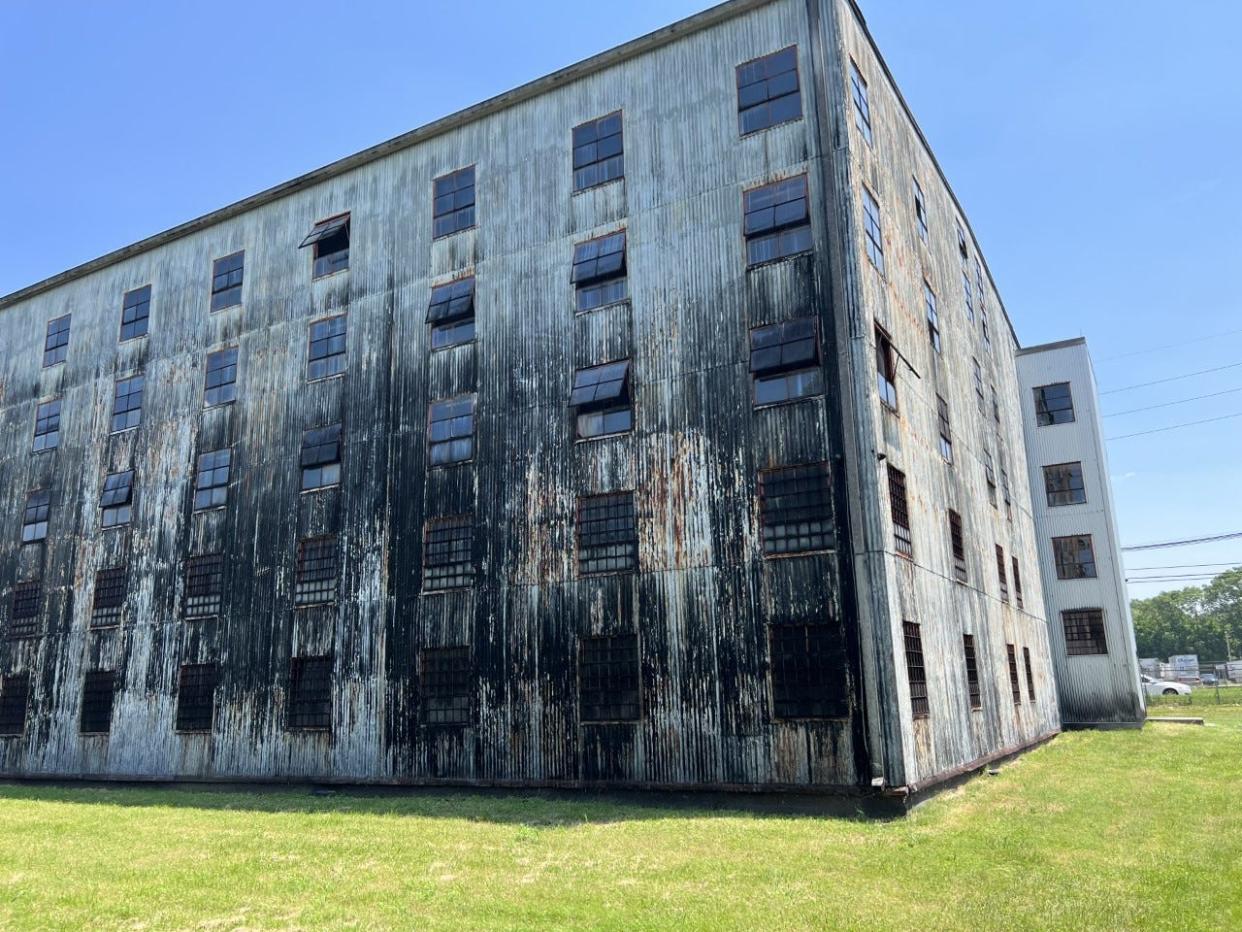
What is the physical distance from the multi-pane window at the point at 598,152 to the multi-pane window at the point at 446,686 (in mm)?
11445

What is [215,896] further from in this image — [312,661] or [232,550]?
[232,550]

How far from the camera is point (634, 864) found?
12.9 m

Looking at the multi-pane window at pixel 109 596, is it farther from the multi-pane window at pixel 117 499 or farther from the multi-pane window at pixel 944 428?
the multi-pane window at pixel 944 428

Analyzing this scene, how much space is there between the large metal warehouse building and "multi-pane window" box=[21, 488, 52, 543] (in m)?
0.22

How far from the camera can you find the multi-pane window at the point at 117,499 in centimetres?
2852

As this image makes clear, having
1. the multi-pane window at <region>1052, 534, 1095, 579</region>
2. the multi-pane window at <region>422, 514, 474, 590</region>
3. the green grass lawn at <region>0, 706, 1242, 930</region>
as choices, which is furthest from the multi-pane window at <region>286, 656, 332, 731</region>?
the multi-pane window at <region>1052, 534, 1095, 579</region>

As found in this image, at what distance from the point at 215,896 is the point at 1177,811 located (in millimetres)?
15307

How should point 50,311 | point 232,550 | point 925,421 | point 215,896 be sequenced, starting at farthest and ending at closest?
point 50,311 < point 232,550 < point 925,421 < point 215,896

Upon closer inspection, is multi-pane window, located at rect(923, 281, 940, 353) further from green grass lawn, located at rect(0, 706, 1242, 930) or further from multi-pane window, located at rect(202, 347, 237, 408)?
multi-pane window, located at rect(202, 347, 237, 408)

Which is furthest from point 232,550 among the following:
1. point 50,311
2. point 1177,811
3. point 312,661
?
point 1177,811

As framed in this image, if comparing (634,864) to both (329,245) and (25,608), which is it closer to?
(329,245)

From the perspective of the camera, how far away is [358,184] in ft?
87.8

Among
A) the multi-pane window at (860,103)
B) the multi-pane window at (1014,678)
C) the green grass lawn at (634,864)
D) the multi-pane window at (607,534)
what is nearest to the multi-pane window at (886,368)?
the multi-pane window at (860,103)

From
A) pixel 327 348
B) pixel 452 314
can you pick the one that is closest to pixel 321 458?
pixel 327 348
